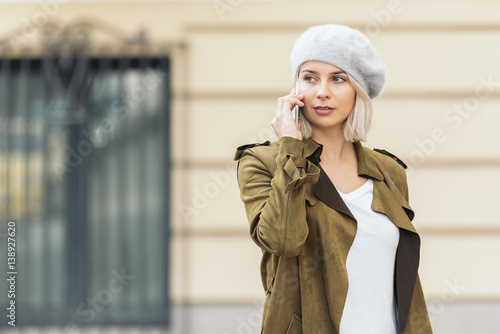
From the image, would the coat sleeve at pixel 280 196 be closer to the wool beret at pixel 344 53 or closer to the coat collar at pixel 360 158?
the coat collar at pixel 360 158

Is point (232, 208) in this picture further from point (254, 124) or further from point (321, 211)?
point (321, 211)

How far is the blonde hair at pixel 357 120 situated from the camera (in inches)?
83.4

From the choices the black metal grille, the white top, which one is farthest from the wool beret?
the black metal grille

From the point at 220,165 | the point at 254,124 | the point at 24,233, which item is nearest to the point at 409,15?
the point at 254,124

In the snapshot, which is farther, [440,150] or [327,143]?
[440,150]

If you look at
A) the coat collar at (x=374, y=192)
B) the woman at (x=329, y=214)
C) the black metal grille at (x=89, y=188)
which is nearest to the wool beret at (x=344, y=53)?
the woman at (x=329, y=214)

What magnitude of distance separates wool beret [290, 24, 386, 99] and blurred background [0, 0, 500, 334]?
2.74m

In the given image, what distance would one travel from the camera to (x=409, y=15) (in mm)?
4879

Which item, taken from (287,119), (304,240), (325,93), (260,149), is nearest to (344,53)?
(325,93)

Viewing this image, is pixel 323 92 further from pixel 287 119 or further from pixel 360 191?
pixel 360 191

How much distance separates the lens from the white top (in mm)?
1979

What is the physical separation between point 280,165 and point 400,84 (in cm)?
319

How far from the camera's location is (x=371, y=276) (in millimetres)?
2008

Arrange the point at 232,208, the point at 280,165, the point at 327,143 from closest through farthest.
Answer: the point at 280,165 → the point at 327,143 → the point at 232,208
